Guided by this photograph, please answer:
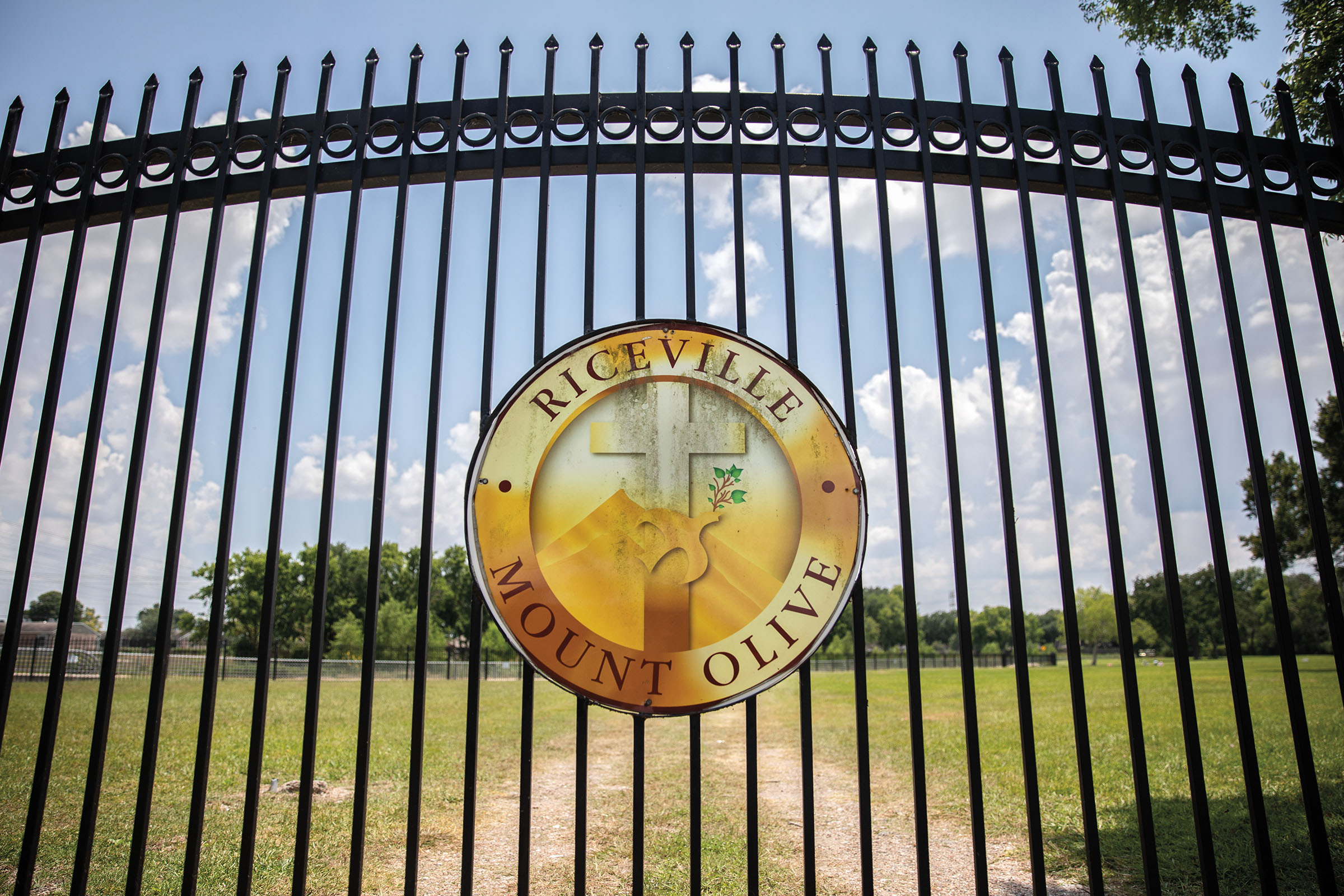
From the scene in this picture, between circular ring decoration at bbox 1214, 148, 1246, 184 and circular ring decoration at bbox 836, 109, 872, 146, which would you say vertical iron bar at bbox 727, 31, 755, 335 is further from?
circular ring decoration at bbox 1214, 148, 1246, 184

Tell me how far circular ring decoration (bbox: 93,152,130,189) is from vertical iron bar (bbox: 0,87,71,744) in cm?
23

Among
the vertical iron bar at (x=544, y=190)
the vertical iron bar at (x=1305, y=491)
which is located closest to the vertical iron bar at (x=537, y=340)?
the vertical iron bar at (x=544, y=190)

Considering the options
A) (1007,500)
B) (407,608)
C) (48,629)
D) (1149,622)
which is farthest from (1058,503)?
(1149,622)

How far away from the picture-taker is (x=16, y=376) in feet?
11.3

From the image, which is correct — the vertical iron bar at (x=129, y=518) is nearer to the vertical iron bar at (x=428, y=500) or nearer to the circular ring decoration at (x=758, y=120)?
the vertical iron bar at (x=428, y=500)

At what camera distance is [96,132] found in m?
Answer: 3.54

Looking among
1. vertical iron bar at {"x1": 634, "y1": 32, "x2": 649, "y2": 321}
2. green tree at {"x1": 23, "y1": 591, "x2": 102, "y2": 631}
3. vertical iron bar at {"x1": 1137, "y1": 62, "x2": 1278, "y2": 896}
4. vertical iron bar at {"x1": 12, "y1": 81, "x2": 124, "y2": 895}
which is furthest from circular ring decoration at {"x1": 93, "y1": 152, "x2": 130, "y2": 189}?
green tree at {"x1": 23, "y1": 591, "x2": 102, "y2": 631}

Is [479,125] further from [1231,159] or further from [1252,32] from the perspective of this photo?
[1252,32]

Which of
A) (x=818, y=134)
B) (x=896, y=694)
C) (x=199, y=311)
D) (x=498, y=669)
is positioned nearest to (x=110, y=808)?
(x=199, y=311)

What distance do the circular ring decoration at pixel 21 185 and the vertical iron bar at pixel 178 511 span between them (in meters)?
0.78

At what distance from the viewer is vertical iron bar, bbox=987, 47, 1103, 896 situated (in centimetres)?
275

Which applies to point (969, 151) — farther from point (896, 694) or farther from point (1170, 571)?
point (896, 694)

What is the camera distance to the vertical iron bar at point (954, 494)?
2.76 m

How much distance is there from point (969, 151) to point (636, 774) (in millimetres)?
2833
